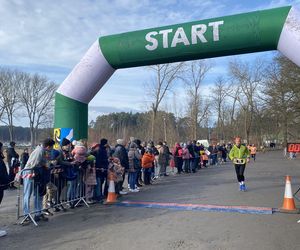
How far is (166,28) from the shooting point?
922 cm

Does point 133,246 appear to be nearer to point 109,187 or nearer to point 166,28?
point 109,187

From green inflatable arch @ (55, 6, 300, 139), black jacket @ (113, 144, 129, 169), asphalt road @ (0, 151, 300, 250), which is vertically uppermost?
green inflatable arch @ (55, 6, 300, 139)

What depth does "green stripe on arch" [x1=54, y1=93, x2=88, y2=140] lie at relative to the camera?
10.3m

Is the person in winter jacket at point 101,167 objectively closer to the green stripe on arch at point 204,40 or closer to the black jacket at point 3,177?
the green stripe on arch at point 204,40

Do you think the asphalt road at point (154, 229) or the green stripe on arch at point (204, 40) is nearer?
the asphalt road at point (154, 229)

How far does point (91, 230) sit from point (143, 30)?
520cm

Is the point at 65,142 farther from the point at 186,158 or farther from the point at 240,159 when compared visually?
the point at 186,158

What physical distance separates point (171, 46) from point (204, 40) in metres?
0.84

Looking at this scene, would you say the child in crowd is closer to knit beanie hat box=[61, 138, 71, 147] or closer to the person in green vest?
knit beanie hat box=[61, 138, 71, 147]

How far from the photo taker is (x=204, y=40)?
347 inches

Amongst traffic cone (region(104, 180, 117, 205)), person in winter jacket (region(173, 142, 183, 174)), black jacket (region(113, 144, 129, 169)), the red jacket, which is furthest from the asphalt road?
person in winter jacket (region(173, 142, 183, 174))

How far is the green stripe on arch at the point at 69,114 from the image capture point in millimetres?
10305

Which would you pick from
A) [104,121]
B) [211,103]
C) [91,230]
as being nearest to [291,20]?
[91,230]

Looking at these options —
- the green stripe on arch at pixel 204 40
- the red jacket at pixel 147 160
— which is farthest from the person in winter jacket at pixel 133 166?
the green stripe on arch at pixel 204 40
